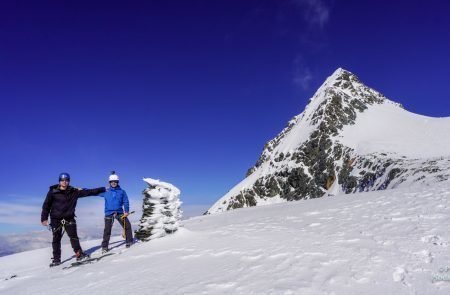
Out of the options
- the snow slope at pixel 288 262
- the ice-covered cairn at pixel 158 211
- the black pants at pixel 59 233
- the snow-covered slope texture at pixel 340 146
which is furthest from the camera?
the snow-covered slope texture at pixel 340 146

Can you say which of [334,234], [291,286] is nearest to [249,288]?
[291,286]

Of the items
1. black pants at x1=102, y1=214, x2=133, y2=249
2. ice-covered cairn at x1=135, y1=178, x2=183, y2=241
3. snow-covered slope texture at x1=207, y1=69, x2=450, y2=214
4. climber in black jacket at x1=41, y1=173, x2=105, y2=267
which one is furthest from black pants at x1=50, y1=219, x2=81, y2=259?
snow-covered slope texture at x1=207, y1=69, x2=450, y2=214

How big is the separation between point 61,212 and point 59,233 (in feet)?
2.38

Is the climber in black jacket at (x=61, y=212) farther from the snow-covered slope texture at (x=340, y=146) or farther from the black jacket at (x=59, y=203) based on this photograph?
the snow-covered slope texture at (x=340, y=146)

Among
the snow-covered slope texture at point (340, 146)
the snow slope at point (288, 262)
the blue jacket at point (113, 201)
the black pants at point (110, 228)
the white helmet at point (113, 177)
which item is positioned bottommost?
the snow slope at point (288, 262)

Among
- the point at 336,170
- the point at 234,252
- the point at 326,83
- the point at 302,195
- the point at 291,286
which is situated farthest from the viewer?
the point at 326,83

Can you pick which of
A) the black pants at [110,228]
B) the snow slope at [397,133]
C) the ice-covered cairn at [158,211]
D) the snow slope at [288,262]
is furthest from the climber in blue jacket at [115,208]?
the snow slope at [397,133]

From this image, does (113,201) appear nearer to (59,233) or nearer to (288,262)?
(59,233)

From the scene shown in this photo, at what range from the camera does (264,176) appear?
13562 centimetres

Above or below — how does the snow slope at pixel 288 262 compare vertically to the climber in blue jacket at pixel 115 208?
below

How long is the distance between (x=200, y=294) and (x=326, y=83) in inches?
6475

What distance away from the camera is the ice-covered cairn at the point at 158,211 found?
12.1 meters

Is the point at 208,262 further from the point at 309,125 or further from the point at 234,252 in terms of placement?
the point at 309,125

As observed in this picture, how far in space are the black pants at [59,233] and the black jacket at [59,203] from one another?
8.3 inches
